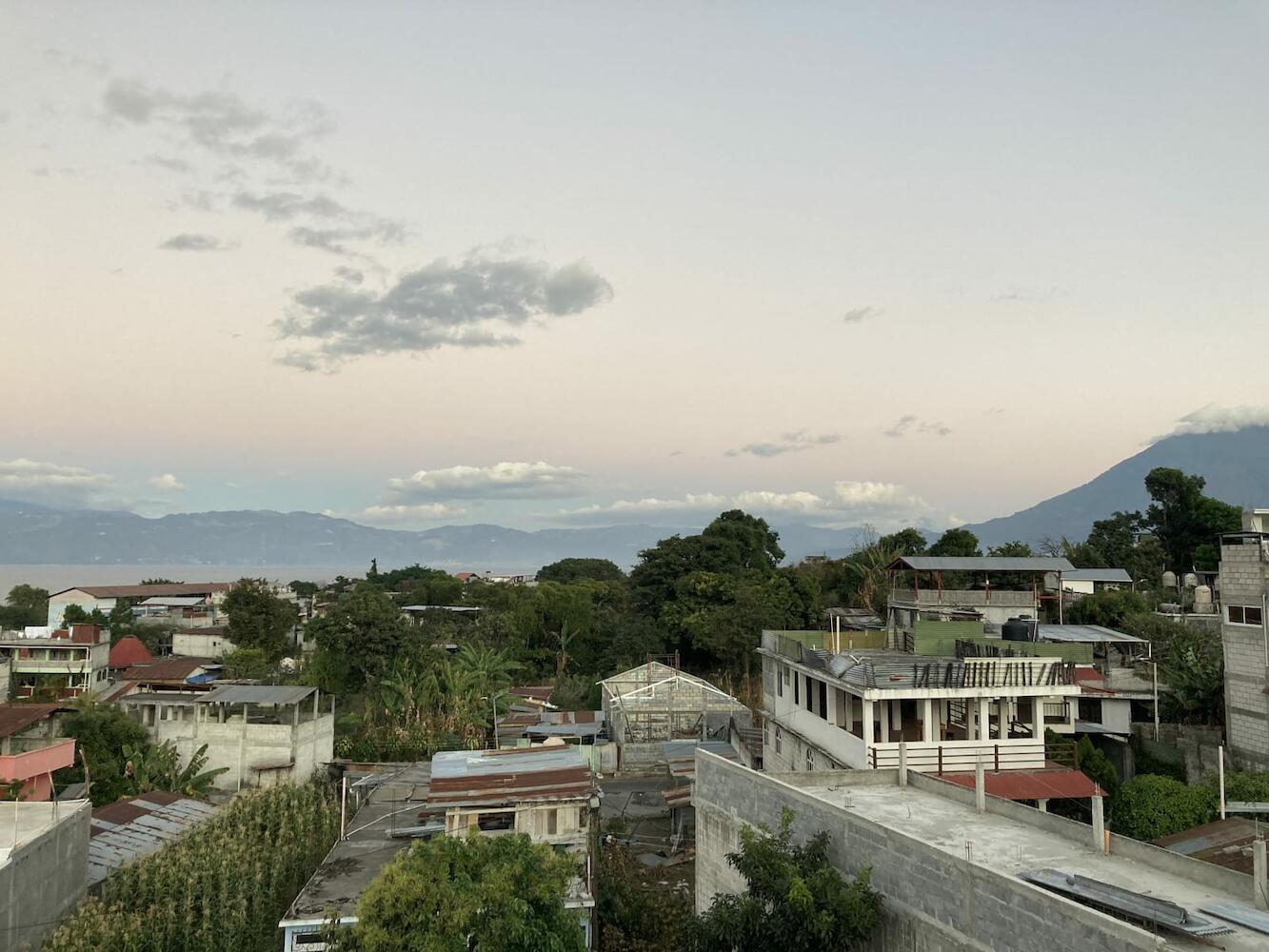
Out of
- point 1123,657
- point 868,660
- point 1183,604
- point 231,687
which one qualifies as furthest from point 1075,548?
point 231,687

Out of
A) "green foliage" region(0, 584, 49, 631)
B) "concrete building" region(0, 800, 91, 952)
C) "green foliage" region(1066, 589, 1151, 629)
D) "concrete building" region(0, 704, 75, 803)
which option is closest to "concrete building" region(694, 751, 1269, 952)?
"concrete building" region(0, 800, 91, 952)

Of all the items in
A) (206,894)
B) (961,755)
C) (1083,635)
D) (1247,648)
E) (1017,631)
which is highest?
(1017,631)

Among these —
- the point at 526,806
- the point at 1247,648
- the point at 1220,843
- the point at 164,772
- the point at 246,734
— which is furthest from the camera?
the point at 246,734

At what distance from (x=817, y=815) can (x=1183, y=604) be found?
36.3 metres

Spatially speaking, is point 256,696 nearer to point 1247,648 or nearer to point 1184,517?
point 1247,648

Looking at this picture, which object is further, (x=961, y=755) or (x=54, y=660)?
(x=54, y=660)

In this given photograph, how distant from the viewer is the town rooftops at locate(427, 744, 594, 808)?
17.3 metres

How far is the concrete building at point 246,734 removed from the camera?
3075 cm

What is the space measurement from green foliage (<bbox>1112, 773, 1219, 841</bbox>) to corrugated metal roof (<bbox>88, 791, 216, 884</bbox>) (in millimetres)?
22266

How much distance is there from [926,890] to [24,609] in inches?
3350

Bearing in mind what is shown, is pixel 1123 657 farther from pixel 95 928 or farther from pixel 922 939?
pixel 95 928

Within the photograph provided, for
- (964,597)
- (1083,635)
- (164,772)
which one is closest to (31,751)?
(164,772)

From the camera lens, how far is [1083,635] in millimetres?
31250

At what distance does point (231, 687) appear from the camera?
107 ft
